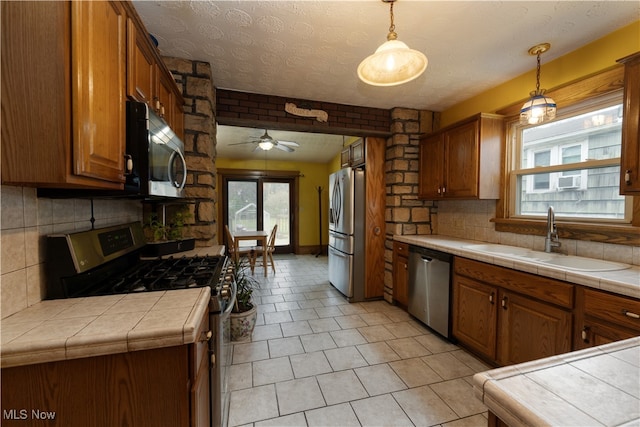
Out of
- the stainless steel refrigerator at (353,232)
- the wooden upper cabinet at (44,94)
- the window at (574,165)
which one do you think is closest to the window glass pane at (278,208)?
the stainless steel refrigerator at (353,232)

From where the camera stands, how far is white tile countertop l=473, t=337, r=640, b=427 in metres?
0.51

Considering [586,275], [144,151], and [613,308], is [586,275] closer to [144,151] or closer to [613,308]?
[613,308]

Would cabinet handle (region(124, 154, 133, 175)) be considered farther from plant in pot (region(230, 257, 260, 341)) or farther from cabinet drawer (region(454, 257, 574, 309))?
cabinet drawer (region(454, 257, 574, 309))

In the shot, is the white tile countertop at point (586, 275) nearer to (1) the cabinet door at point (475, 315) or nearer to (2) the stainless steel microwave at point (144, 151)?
(1) the cabinet door at point (475, 315)

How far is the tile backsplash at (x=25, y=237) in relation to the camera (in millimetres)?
919

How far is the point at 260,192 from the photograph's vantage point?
21.1ft

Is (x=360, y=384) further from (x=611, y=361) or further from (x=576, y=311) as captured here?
(x=611, y=361)

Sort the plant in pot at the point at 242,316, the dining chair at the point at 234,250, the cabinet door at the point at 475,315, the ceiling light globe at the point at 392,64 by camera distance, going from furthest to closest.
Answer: the dining chair at the point at 234,250
the plant in pot at the point at 242,316
the cabinet door at the point at 475,315
the ceiling light globe at the point at 392,64

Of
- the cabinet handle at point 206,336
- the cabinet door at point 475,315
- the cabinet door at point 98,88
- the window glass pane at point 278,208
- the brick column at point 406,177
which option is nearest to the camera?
the cabinet door at point 98,88

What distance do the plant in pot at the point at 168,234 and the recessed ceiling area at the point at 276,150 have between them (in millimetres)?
2645

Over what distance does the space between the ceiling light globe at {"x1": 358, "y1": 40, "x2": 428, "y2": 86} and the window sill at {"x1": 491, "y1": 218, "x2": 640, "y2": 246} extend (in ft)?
5.48

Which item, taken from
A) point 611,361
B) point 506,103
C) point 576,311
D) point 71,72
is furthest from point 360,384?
point 506,103

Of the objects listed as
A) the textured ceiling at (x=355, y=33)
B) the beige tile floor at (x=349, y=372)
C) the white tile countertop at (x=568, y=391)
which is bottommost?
the beige tile floor at (x=349, y=372)

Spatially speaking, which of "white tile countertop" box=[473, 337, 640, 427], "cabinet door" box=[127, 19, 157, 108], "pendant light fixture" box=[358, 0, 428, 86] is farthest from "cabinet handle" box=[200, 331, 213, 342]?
"pendant light fixture" box=[358, 0, 428, 86]
